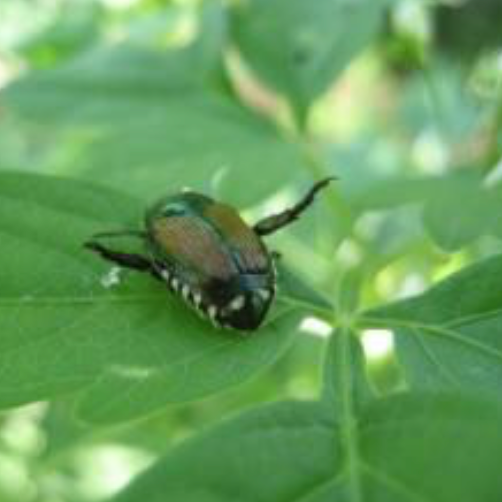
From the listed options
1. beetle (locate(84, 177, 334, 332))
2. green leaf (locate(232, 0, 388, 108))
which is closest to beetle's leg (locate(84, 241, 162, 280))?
beetle (locate(84, 177, 334, 332))

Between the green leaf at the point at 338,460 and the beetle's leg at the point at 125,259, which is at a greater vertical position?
the beetle's leg at the point at 125,259

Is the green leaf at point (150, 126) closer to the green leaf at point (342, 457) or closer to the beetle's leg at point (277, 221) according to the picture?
the beetle's leg at point (277, 221)

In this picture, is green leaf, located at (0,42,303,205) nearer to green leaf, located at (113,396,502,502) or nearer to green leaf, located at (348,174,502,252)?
green leaf, located at (348,174,502,252)

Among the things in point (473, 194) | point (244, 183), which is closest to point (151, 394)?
point (473, 194)

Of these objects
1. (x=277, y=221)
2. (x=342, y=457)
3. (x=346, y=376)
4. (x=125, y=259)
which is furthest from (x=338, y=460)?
(x=277, y=221)

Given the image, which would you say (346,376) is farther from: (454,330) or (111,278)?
(111,278)

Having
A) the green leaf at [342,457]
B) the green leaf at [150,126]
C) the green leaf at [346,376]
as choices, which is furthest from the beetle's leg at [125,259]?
the green leaf at [150,126]
